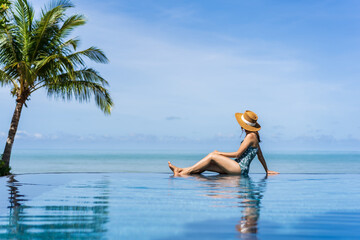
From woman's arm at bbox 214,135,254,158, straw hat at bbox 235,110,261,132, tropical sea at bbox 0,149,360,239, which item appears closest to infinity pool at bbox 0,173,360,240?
tropical sea at bbox 0,149,360,239

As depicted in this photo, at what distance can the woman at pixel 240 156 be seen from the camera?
9.09m

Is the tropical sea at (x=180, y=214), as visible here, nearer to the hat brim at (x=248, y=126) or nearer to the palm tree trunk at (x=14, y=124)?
the hat brim at (x=248, y=126)

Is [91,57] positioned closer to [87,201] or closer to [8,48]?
[8,48]

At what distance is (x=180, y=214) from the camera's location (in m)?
4.28

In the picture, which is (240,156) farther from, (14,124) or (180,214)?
(14,124)

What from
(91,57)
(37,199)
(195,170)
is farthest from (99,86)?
(37,199)

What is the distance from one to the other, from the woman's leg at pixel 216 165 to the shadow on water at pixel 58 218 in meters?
3.58

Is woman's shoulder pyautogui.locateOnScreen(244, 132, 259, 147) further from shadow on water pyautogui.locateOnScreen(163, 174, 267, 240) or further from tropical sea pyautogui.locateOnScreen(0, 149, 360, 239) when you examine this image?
shadow on water pyautogui.locateOnScreen(163, 174, 267, 240)

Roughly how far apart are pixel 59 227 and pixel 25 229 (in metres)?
0.27

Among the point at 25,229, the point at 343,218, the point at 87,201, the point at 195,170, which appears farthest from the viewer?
the point at 195,170

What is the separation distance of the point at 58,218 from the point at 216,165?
5.49 metres

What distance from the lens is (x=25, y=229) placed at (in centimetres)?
356

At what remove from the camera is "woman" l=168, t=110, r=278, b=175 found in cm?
909

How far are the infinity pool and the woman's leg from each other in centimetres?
251
